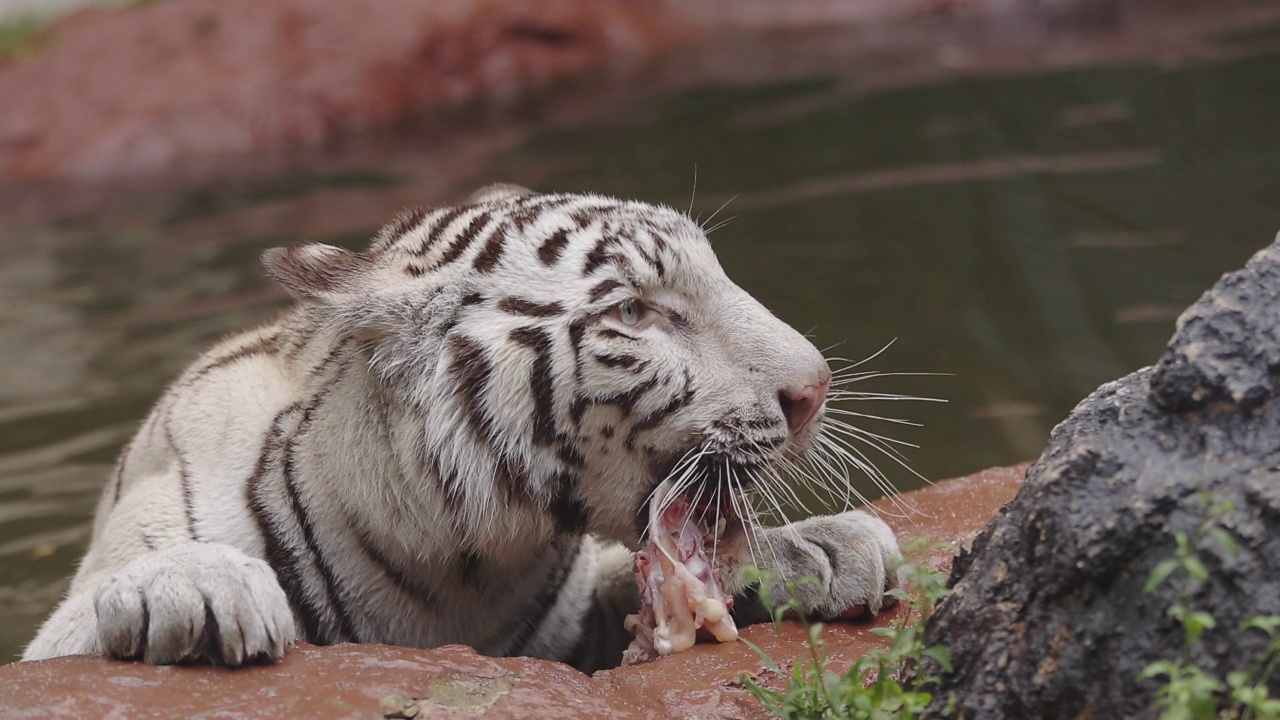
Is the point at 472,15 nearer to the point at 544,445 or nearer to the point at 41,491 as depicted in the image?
the point at 41,491

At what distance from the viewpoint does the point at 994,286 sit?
5676 millimetres

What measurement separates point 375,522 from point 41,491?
8.29ft

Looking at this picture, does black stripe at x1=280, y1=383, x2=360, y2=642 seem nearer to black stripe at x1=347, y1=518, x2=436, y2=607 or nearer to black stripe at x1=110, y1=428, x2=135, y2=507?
black stripe at x1=347, y1=518, x2=436, y2=607

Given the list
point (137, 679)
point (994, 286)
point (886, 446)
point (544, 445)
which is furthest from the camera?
point (994, 286)

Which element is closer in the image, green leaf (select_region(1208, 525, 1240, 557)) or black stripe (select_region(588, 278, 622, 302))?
green leaf (select_region(1208, 525, 1240, 557))

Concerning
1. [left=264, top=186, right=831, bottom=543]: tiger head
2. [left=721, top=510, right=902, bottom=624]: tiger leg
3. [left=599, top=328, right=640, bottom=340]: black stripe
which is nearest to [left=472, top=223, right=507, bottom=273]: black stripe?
[left=264, top=186, right=831, bottom=543]: tiger head

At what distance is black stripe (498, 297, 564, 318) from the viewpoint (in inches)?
100

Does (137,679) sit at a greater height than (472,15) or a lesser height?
lesser

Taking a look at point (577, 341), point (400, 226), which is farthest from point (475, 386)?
point (400, 226)

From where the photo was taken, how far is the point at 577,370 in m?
2.51

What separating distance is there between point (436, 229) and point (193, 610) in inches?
36.5

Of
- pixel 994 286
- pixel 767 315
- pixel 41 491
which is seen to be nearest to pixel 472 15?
pixel 994 286

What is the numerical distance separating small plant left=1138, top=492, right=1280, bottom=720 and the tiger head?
0.90 metres

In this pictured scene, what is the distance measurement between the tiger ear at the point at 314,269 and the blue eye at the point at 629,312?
0.48 m
